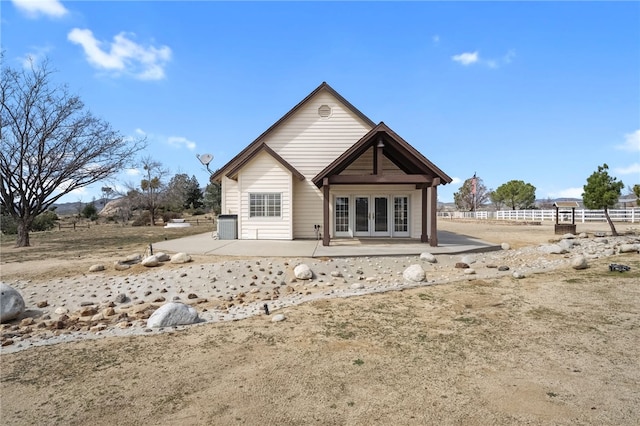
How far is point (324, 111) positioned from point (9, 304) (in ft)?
44.9

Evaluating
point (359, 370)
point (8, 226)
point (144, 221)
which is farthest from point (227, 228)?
point (144, 221)

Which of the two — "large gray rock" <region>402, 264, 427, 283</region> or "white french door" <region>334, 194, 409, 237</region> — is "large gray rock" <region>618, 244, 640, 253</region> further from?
"large gray rock" <region>402, 264, 427, 283</region>

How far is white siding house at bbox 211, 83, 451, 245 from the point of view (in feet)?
52.9

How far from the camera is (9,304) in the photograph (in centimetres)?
702

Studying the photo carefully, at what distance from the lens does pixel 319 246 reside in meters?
13.9

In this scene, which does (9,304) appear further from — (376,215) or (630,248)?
(630,248)

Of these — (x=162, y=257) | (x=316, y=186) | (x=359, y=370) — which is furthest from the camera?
(x=316, y=186)

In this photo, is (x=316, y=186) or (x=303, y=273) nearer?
(x=303, y=273)

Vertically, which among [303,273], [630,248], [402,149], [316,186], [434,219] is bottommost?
[303,273]

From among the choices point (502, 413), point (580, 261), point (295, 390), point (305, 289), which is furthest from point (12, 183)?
point (580, 261)

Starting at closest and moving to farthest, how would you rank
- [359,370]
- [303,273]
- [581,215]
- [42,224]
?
[359,370]
[303,273]
[42,224]
[581,215]

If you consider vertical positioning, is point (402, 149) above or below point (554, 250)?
above

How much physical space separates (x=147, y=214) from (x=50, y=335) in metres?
39.7

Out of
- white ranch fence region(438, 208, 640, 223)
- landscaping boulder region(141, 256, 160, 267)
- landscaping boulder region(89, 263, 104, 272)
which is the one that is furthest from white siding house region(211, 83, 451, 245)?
white ranch fence region(438, 208, 640, 223)
